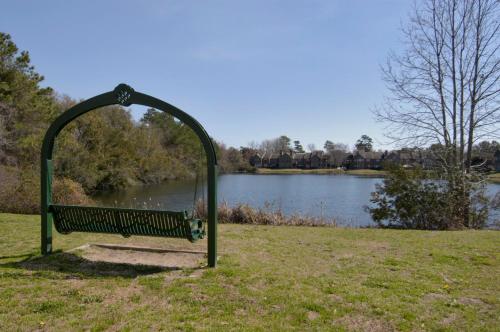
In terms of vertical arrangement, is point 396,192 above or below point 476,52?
below

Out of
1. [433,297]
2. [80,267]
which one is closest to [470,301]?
[433,297]

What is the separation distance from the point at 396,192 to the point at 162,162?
33030 mm

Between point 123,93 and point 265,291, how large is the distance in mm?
3751

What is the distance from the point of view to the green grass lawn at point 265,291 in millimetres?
3941

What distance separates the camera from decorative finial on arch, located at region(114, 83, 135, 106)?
20.0 ft

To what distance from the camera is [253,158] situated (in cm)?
10206

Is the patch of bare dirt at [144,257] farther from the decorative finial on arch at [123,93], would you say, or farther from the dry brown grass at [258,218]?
the dry brown grass at [258,218]

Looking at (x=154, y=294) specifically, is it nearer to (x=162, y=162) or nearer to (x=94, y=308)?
(x=94, y=308)

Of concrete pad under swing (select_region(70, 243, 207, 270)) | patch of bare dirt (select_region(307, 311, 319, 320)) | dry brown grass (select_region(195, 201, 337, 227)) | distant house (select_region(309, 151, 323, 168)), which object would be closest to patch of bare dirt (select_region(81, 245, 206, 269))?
concrete pad under swing (select_region(70, 243, 207, 270))

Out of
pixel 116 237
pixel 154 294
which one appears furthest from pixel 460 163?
pixel 154 294

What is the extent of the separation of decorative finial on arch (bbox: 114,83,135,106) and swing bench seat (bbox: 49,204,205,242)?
5.79ft

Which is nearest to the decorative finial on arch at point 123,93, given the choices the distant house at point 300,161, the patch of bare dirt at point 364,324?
the patch of bare dirt at point 364,324

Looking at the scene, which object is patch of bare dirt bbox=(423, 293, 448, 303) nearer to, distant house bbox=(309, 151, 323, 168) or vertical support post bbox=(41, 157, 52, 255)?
vertical support post bbox=(41, 157, 52, 255)

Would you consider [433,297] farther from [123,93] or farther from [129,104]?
[123,93]
